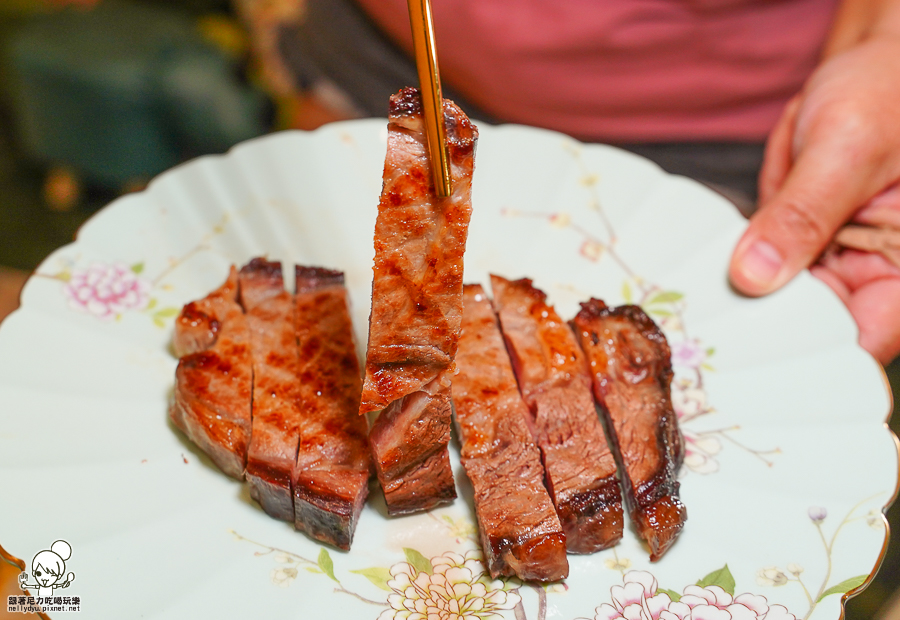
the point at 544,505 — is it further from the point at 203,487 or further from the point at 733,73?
the point at 733,73

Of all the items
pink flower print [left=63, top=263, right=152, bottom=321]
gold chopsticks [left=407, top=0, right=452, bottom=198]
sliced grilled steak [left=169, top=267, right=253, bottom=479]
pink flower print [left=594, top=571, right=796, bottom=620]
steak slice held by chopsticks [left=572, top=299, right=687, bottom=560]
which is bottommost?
pink flower print [left=594, top=571, right=796, bottom=620]

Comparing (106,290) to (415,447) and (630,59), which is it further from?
(630,59)

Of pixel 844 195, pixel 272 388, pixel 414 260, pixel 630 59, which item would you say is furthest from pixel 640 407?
pixel 630 59

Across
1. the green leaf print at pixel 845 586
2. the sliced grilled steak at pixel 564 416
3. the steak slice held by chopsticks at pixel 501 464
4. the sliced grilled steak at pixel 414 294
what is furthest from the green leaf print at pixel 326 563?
the green leaf print at pixel 845 586

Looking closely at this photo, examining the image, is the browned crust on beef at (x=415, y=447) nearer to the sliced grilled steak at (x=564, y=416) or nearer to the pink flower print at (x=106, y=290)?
the sliced grilled steak at (x=564, y=416)

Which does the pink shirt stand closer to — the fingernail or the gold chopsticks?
the fingernail

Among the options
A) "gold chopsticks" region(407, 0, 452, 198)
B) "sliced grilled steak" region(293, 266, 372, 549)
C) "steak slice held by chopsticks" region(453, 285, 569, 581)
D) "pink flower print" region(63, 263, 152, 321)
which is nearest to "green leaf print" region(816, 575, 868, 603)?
"steak slice held by chopsticks" region(453, 285, 569, 581)

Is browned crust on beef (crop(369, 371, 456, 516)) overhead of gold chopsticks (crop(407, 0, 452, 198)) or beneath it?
beneath
